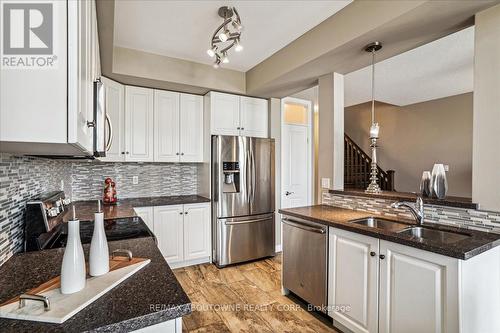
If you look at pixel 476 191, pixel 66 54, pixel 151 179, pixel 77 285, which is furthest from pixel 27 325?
pixel 151 179

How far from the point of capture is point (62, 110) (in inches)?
25.3

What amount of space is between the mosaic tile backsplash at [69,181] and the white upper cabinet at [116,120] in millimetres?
377

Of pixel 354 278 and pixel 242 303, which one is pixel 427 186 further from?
pixel 242 303

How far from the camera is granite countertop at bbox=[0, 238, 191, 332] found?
72 cm

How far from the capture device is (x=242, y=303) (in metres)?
2.42

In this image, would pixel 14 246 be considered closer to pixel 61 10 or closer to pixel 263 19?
pixel 61 10

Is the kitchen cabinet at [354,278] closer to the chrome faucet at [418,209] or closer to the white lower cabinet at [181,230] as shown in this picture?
the chrome faucet at [418,209]

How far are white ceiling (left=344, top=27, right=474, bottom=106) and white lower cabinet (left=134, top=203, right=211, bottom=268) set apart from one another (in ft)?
8.51

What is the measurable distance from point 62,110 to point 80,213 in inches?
83.4

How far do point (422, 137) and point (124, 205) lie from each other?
18.3 ft

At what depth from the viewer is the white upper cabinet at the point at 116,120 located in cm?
293

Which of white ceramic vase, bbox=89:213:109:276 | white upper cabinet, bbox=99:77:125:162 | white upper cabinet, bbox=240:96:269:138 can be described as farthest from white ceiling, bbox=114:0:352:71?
white ceramic vase, bbox=89:213:109:276

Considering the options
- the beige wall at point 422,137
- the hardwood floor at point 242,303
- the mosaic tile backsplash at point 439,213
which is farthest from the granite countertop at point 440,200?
the beige wall at point 422,137
